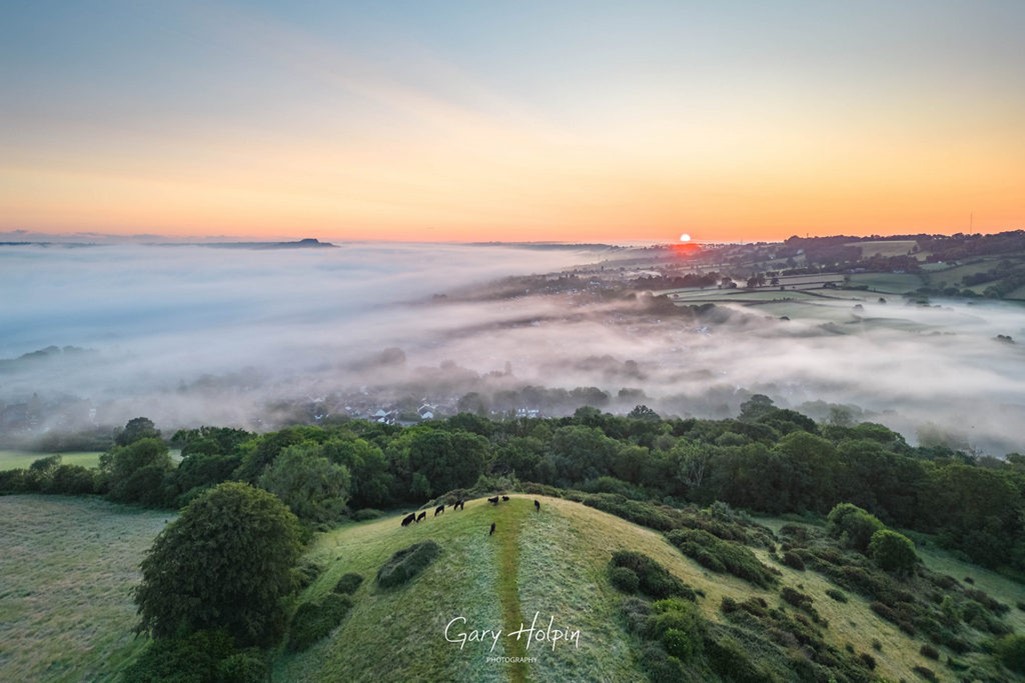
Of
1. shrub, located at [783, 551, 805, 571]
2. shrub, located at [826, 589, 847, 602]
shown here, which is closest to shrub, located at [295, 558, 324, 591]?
shrub, located at [783, 551, 805, 571]

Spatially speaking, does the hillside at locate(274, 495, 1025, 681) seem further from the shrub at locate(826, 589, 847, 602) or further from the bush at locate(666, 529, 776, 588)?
the bush at locate(666, 529, 776, 588)

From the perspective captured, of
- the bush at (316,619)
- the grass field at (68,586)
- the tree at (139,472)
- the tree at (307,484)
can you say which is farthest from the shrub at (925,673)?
the tree at (139,472)

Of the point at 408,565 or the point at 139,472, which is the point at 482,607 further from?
the point at 139,472

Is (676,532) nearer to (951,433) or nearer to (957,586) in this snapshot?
(957,586)

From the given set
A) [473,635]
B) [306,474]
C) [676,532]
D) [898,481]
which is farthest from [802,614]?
[306,474]

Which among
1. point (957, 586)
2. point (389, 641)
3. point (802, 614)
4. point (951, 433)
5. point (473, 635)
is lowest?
point (951, 433)
